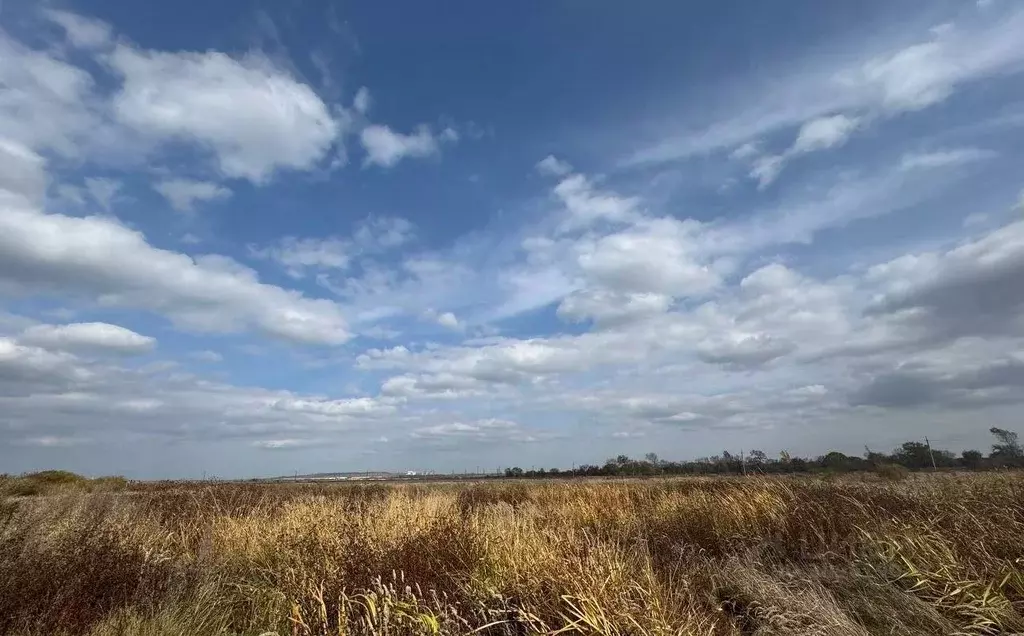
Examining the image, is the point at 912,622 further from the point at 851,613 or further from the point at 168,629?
the point at 168,629

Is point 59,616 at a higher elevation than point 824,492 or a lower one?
lower

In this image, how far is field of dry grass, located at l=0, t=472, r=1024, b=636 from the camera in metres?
5.41

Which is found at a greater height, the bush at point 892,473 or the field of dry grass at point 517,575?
the bush at point 892,473

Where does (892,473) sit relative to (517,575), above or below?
above

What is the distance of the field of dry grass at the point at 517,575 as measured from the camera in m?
5.41

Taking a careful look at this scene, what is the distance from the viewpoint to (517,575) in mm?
6348

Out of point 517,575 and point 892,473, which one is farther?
point 892,473

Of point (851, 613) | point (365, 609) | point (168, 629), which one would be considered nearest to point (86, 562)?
point (168, 629)

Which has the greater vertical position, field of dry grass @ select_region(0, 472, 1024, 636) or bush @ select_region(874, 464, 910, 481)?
bush @ select_region(874, 464, 910, 481)

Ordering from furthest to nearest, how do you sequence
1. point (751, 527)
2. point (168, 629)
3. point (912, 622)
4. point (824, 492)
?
point (824, 492) < point (751, 527) < point (912, 622) < point (168, 629)

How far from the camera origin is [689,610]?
559 centimetres

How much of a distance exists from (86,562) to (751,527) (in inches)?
417

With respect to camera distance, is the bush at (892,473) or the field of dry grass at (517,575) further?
the bush at (892,473)

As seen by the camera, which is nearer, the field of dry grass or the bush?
the field of dry grass
